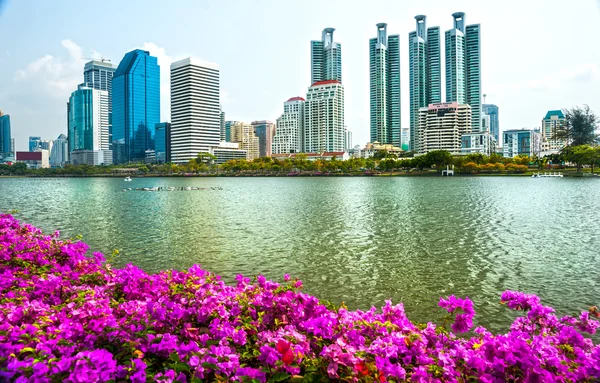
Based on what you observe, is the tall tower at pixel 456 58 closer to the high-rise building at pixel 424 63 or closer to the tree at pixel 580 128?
the high-rise building at pixel 424 63

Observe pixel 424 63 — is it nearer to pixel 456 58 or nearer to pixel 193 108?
pixel 456 58

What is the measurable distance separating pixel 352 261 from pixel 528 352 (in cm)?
1159

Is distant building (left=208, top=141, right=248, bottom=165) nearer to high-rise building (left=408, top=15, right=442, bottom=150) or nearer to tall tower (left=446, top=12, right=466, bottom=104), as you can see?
high-rise building (left=408, top=15, right=442, bottom=150)

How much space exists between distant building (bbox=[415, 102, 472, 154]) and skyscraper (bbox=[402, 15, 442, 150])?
34261 mm

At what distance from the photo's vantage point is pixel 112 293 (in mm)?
6102

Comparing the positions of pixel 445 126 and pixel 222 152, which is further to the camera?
pixel 222 152

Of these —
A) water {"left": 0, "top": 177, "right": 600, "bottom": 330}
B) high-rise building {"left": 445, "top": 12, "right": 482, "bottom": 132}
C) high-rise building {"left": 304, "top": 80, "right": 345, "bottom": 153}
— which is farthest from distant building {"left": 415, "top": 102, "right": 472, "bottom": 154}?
water {"left": 0, "top": 177, "right": 600, "bottom": 330}

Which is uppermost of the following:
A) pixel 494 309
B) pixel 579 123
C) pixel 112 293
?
pixel 579 123

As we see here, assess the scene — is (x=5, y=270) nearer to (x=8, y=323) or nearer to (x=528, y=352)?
(x=8, y=323)

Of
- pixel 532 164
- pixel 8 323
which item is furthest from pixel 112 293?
pixel 532 164

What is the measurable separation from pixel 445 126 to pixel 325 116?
56576mm

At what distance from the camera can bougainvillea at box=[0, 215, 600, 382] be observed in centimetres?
333

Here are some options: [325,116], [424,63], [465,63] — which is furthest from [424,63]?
[325,116]

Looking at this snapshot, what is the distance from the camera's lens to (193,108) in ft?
613
